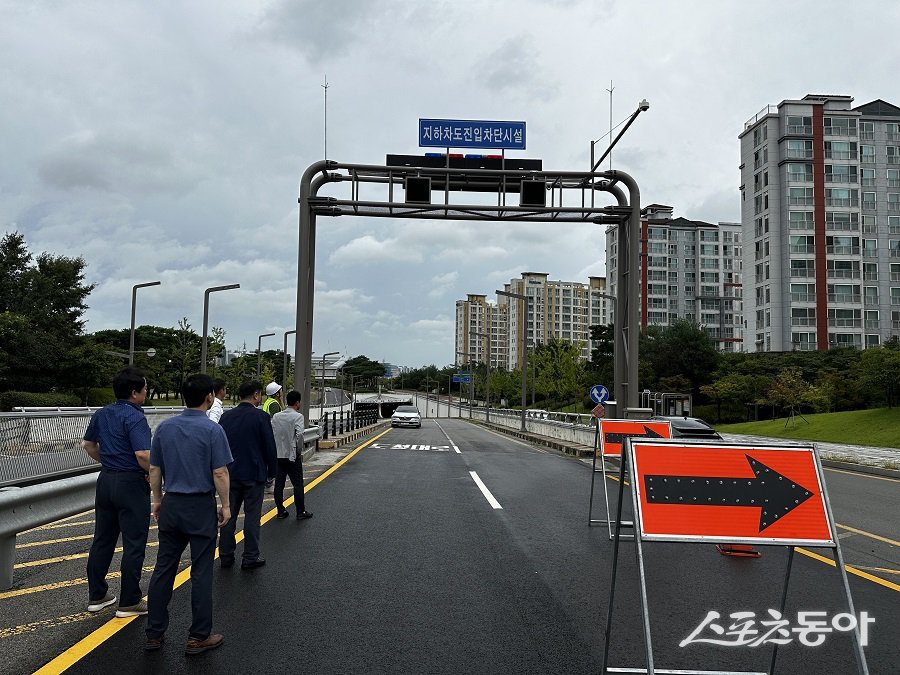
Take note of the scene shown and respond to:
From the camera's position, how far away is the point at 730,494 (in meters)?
4.38

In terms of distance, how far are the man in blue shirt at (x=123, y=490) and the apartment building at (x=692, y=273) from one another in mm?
98909

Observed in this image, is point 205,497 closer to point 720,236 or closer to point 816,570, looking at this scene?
point 816,570

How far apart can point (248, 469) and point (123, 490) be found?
1761 millimetres

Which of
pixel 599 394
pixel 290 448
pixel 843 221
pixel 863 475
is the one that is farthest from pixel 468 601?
pixel 843 221

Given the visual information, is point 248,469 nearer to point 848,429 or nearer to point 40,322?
point 848,429

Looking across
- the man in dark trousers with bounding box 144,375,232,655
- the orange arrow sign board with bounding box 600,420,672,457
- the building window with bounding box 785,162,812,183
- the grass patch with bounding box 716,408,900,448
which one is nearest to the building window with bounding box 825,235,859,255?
the building window with bounding box 785,162,812,183

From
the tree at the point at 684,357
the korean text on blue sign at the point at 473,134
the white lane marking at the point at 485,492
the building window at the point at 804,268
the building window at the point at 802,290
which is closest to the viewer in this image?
the white lane marking at the point at 485,492

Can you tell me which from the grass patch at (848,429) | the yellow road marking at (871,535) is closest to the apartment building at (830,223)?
the grass patch at (848,429)

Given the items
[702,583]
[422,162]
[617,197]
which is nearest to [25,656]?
→ [702,583]

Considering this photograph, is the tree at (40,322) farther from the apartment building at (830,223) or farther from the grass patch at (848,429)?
the apartment building at (830,223)

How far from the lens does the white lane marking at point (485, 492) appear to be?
38.9 feet

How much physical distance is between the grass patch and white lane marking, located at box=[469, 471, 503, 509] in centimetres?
2202

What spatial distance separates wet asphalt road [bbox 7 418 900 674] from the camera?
15.5ft

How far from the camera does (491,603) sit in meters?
6.01
